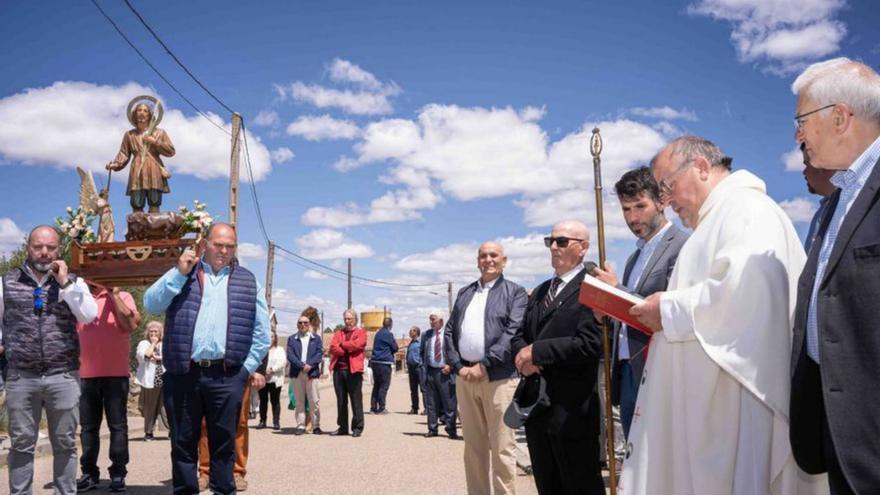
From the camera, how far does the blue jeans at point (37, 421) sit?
5.27 meters

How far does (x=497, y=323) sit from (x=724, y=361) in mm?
3168

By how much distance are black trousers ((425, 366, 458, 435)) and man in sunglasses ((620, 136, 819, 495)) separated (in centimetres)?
923

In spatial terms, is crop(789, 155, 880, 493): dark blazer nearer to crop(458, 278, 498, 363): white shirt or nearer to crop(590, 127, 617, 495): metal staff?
crop(590, 127, 617, 495): metal staff

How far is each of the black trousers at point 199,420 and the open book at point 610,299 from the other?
10.6ft

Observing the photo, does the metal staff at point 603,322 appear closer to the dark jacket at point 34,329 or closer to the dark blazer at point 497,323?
the dark blazer at point 497,323

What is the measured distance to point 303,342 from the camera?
43.2 feet

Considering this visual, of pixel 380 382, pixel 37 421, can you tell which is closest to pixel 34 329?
pixel 37 421

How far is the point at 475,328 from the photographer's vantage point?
5730 mm

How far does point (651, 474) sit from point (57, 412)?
178 inches

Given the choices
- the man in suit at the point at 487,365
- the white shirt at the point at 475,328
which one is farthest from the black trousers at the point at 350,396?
the white shirt at the point at 475,328

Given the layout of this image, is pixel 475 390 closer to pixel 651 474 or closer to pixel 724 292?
pixel 651 474

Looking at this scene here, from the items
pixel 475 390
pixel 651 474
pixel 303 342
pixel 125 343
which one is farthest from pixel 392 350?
pixel 651 474

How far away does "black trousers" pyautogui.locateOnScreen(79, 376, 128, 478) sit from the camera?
6617 mm

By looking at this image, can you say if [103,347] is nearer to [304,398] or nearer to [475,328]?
[475,328]
